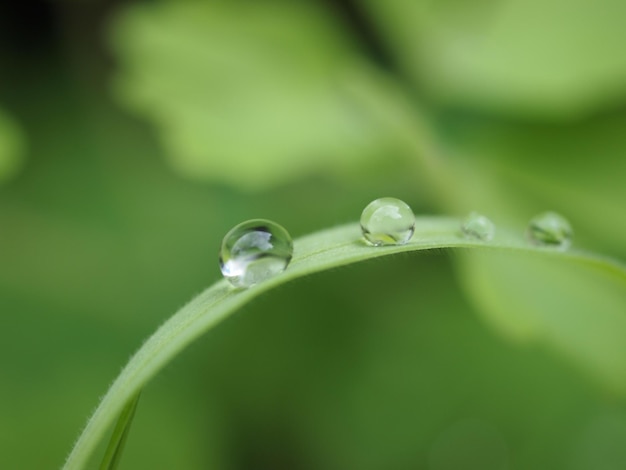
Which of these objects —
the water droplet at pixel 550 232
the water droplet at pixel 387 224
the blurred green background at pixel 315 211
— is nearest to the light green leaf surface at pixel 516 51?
the blurred green background at pixel 315 211

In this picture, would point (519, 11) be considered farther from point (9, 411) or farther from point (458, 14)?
point (9, 411)

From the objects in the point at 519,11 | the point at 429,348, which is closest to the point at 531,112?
the point at 519,11

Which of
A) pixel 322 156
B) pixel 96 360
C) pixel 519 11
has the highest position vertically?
pixel 519 11

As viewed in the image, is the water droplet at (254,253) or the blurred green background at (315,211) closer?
the water droplet at (254,253)

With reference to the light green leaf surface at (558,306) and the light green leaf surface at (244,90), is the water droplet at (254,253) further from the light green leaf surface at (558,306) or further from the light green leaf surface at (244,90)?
the light green leaf surface at (244,90)

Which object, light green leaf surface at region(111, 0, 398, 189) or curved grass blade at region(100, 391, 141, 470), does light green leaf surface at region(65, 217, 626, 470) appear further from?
light green leaf surface at region(111, 0, 398, 189)
